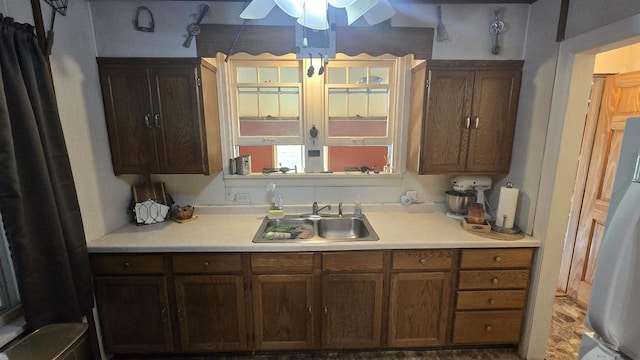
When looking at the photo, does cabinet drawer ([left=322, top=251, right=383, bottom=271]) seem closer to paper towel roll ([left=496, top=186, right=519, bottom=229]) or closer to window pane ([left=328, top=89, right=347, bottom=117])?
paper towel roll ([left=496, top=186, right=519, bottom=229])

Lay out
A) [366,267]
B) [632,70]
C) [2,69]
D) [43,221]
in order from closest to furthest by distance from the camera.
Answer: [2,69], [43,221], [366,267], [632,70]

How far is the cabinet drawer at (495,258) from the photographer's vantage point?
181cm

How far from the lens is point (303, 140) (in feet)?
7.64

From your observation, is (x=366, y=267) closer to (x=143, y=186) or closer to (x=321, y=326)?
(x=321, y=326)

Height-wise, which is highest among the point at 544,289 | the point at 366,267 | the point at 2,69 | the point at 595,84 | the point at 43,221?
the point at 595,84

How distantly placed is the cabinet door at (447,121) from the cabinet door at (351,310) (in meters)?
0.93

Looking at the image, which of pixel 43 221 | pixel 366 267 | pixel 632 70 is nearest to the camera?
pixel 43 221

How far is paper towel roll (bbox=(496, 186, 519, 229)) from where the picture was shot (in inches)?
75.3

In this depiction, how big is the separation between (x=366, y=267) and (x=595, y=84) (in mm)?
2342

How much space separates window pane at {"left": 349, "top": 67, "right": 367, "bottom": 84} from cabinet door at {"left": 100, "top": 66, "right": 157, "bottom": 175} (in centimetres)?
150

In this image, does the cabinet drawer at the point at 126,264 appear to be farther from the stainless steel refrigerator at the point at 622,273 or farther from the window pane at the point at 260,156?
the stainless steel refrigerator at the point at 622,273

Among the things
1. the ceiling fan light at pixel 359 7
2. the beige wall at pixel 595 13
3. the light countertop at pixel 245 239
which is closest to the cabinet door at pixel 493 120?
the beige wall at pixel 595 13

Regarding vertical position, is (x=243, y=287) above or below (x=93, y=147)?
below

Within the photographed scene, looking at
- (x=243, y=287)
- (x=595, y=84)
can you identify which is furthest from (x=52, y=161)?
(x=595, y=84)
